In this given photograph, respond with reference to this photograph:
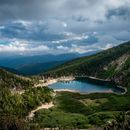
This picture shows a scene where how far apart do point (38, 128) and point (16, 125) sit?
11.8m

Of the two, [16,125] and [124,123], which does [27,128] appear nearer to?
[16,125]

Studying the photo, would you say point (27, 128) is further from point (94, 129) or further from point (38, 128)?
point (94, 129)

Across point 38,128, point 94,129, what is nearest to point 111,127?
point 94,129

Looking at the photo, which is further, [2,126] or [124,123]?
[2,126]

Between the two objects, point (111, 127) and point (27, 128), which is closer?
point (111, 127)

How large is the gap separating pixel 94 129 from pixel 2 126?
47.8 meters

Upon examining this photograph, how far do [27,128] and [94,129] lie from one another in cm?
3435

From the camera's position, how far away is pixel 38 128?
199 meters

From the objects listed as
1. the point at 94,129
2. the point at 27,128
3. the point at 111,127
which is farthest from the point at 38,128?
the point at 111,127

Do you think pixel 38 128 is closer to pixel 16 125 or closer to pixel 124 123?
pixel 16 125

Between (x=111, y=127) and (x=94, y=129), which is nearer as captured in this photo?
(x=111, y=127)

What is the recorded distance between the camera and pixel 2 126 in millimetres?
199375

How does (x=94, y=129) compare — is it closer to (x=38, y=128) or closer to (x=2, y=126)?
(x=38, y=128)

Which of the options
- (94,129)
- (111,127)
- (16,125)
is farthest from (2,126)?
(111,127)
